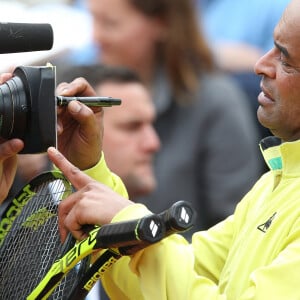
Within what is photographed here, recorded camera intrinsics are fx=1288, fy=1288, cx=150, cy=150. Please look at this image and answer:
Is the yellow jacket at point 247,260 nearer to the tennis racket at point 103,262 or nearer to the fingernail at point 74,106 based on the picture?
the tennis racket at point 103,262

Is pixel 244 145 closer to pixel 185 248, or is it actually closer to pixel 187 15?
pixel 187 15

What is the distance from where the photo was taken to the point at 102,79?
608 cm

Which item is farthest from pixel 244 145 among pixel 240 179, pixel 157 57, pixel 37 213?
pixel 37 213

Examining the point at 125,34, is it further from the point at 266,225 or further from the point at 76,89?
the point at 266,225

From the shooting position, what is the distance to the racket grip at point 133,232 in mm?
2941

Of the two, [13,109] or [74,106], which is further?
[74,106]

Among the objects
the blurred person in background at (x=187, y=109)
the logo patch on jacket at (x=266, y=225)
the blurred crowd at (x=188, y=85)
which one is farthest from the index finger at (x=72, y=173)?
the blurred person in background at (x=187, y=109)

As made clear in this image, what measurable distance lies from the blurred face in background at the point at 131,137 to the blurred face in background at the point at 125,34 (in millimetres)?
728

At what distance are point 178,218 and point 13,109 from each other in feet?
1.89

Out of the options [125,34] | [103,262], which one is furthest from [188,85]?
[103,262]

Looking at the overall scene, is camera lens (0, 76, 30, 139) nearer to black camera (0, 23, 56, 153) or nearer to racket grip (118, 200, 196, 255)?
black camera (0, 23, 56, 153)

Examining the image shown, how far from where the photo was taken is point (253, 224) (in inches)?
132

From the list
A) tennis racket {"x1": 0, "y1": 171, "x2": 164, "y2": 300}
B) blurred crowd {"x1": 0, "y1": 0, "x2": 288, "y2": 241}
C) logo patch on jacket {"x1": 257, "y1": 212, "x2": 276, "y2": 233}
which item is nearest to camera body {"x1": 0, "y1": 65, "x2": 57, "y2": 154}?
tennis racket {"x1": 0, "y1": 171, "x2": 164, "y2": 300}

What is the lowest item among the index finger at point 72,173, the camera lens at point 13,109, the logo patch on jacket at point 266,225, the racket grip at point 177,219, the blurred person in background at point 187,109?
the blurred person in background at point 187,109
